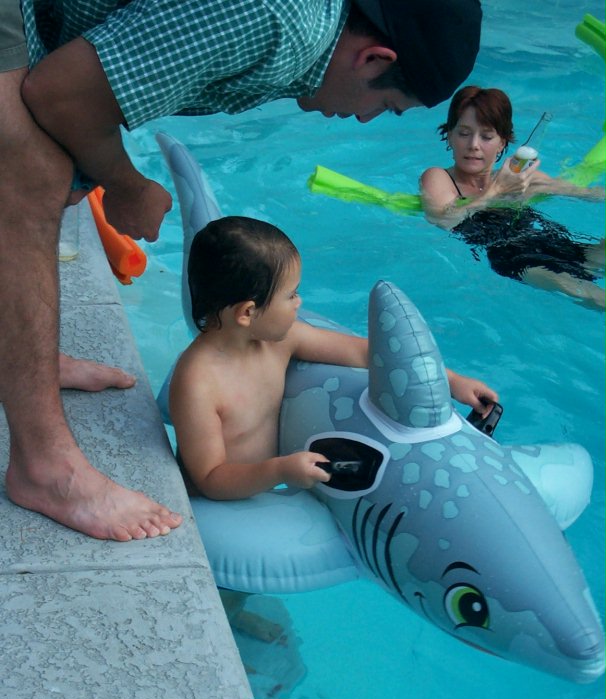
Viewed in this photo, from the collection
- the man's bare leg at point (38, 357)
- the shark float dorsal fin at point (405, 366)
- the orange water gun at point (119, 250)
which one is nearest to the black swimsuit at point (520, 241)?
the orange water gun at point (119, 250)

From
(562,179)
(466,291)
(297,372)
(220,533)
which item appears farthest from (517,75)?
(220,533)

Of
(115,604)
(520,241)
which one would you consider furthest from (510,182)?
(115,604)

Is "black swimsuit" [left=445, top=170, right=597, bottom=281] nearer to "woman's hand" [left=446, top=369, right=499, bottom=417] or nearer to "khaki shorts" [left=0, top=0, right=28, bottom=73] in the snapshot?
"woman's hand" [left=446, top=369, right=499, bottom=417]

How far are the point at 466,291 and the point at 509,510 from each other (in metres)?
2.46

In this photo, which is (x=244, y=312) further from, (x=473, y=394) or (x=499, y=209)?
(x=499, y=209)

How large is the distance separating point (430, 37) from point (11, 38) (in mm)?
840

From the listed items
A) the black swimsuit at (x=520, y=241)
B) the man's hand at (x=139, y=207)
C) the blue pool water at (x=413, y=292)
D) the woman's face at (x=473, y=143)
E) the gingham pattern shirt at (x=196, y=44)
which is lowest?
the blue pool water at (x=413, y=292)

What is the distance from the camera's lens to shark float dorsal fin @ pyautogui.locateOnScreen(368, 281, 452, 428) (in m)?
2.28

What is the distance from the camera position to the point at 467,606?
2.16 metres

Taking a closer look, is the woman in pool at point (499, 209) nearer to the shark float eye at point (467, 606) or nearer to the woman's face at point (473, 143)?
the woman's face at point (473, 143)

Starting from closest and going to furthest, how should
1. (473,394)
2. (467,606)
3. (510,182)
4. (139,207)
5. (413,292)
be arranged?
1. (467,606)
2. (139,207)
3. (473,394)
4. (413,292)
5. (510,182)

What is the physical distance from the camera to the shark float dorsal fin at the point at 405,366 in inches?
89.9

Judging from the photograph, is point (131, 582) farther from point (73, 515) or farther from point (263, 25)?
point (263, 25)

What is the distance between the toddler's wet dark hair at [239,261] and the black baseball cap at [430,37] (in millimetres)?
487
